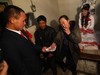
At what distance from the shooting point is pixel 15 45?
144 centimetres

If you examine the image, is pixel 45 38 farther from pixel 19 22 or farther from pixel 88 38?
pixel 19 22

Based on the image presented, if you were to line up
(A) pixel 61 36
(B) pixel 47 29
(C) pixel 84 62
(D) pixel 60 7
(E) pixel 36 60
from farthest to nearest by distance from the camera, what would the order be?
(D) pixel 60 7, (B) pixel 47 29, (C) pixel 84 62, (A) pixel 61 36, (E) pixel 36 60

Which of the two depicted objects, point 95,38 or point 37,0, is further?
point 37,0

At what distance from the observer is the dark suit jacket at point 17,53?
1391 mm

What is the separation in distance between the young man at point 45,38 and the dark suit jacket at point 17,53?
55.1 inches

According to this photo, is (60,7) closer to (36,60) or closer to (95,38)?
(95,38)

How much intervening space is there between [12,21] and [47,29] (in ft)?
5.74

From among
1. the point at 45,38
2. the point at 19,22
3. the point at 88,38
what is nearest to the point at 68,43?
the point at 45,38

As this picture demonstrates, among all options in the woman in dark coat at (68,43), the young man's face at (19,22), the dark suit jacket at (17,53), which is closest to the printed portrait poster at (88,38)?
the woman in dark coat at (68,43)

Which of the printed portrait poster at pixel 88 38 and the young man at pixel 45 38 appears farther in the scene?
the printed portrait poster at pixel 88 38

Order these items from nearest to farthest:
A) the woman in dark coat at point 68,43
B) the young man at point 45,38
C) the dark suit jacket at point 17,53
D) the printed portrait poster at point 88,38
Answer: the dark suit jacket at point 17,53 → the woman in dark coat at point 68,43 → the young man at point 45,38 → the printed portrait poster at point 88,38

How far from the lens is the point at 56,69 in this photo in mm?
3055

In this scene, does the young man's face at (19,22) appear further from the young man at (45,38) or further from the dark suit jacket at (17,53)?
the young man at (45,38)

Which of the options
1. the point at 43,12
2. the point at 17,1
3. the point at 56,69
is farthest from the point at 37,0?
the point at 56,69
